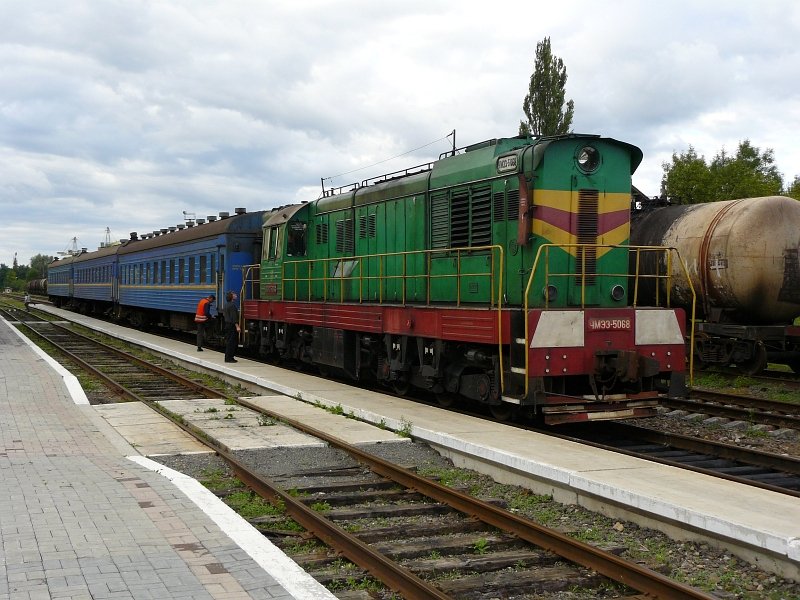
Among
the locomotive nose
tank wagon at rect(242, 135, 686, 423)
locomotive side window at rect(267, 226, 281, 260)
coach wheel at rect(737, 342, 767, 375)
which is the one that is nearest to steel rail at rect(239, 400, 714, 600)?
tank wagon at rect(242, 135, 686, 423)

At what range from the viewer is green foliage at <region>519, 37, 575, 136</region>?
159 ft

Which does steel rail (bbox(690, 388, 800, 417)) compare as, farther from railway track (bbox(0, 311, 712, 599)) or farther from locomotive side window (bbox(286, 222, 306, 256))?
locomotive side window (bbox(286, 222, 306, 256))

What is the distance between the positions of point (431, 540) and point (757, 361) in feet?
39.5

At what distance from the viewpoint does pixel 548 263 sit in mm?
9531

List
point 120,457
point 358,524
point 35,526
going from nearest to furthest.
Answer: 1. point 35,526
2. point 358,524
3. point 120,457

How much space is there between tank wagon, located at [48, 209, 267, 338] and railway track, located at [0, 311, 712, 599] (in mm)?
13679

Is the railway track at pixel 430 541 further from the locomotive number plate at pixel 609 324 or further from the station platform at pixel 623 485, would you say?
the locomotive number plate at pixel 609 324

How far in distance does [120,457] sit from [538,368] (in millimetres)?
4834

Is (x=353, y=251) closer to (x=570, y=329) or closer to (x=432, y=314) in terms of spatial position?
(x=432, y=314)

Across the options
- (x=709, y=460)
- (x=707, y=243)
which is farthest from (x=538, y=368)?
(x=707, y=243)

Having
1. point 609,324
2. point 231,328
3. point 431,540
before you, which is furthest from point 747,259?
point 431,540

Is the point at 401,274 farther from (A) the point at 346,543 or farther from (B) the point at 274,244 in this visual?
(A) the point at 346,543

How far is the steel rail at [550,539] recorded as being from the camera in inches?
181

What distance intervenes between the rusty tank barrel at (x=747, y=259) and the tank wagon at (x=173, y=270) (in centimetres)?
1139
